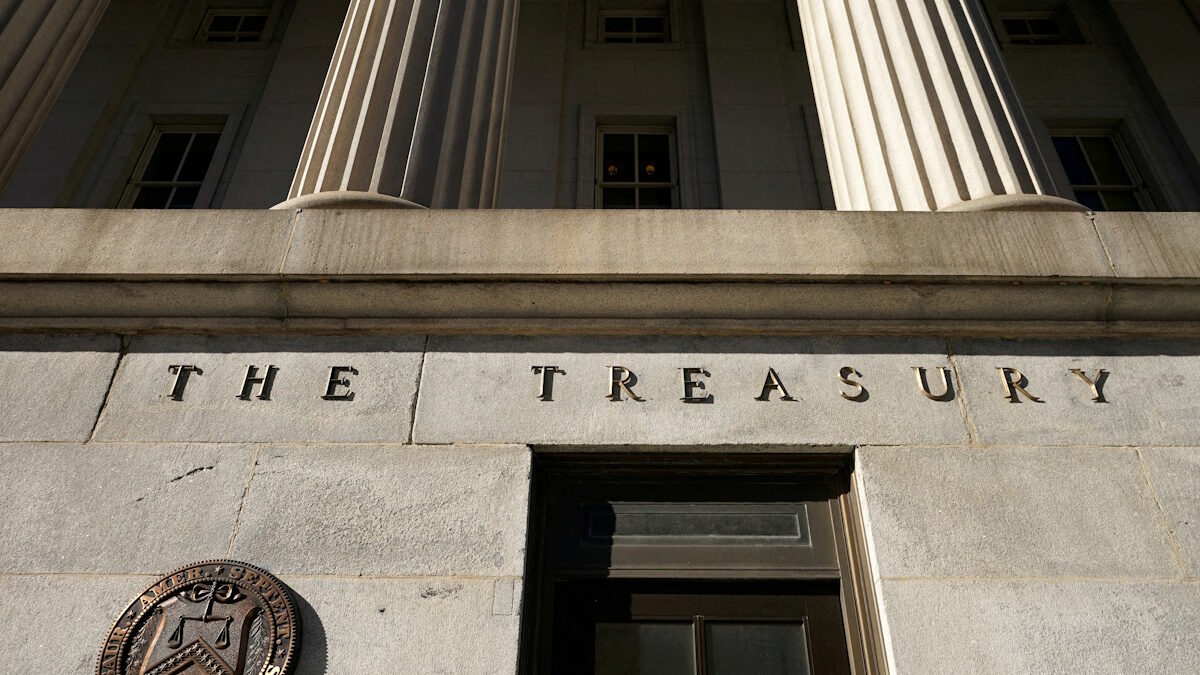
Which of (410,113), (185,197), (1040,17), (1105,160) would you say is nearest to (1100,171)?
(1105,160)

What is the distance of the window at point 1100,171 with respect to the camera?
12.7m

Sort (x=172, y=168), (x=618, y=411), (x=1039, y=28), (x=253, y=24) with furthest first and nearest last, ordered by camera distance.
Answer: (x=1039, y=28) < (x=253, y=24) < (x=172, y=168) < (x=618, y=411)

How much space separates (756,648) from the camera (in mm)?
4824

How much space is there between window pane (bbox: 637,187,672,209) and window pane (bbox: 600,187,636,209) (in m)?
0.13

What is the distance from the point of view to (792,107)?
13.3m

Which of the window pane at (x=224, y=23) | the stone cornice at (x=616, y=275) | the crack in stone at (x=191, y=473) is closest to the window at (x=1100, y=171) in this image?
the stone cornice at (x=616, y=275)

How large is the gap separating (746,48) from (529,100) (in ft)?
11.9

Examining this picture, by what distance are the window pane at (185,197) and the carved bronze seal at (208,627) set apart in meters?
9.09

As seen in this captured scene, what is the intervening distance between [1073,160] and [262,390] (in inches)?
487

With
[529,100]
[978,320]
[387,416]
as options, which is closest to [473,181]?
[387,416]

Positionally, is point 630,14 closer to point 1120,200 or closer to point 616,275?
point 1120,200

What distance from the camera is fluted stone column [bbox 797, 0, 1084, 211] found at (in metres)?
6.44

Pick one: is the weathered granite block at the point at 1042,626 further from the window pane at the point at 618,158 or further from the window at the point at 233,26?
the window at the point at 233,26

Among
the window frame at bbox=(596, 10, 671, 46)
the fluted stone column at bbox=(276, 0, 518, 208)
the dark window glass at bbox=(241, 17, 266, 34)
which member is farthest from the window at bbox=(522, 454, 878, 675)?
the dark window glass at bbox=(241, 17, 266, 34)
